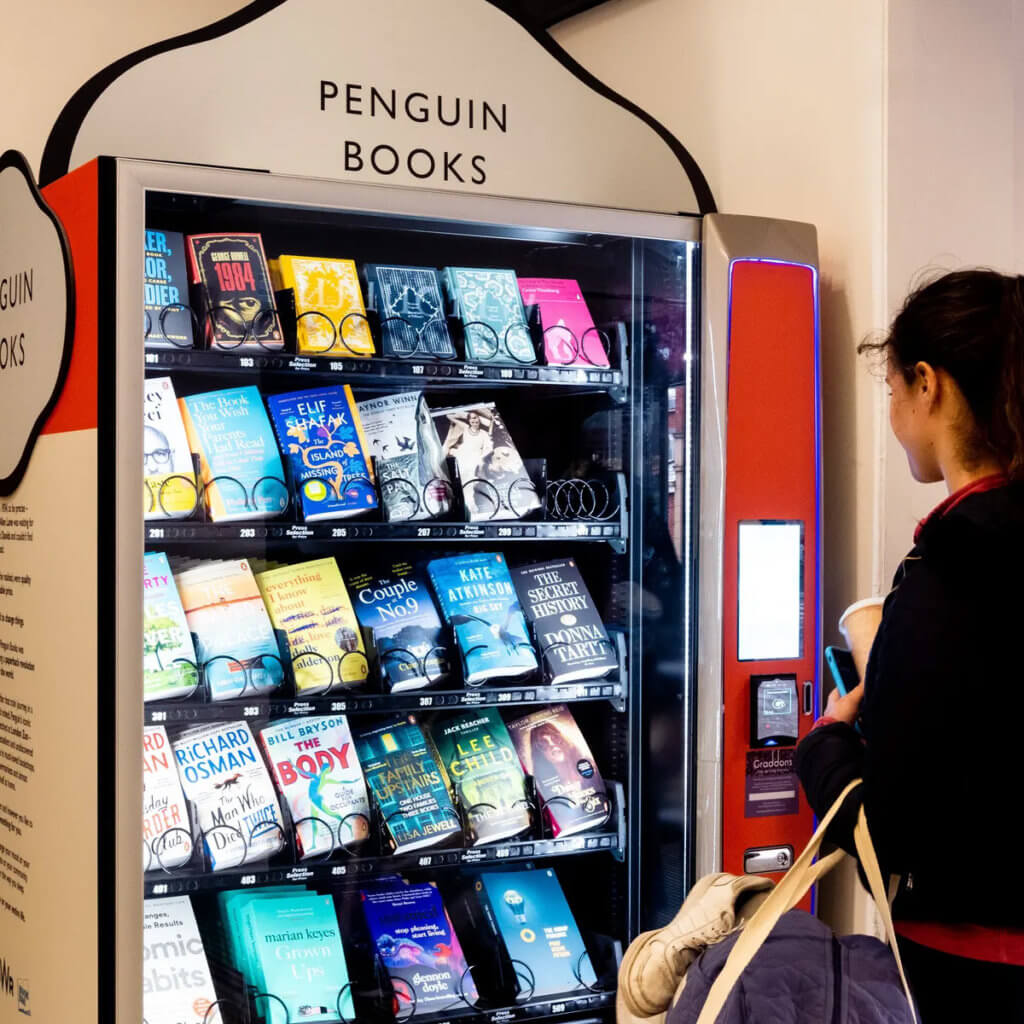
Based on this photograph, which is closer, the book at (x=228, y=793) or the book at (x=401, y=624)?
the book at (x=228, y=793)

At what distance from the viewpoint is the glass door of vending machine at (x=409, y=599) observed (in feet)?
7.63

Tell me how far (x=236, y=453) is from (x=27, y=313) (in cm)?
45

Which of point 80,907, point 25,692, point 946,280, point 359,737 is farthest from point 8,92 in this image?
point 946,280

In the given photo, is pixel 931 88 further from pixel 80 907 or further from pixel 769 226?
pixel 80 907

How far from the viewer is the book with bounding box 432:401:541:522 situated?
2633 mm

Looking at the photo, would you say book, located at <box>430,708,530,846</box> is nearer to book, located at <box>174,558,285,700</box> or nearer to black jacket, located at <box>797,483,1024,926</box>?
book, located at <box>174,558,285,700</box>

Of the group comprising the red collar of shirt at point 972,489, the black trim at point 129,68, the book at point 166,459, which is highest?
the black trim at point 129,68

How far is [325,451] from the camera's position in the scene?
2.52 meters

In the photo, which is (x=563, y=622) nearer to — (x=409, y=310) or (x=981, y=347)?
(x=409, y=310)

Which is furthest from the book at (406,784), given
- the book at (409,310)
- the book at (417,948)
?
the book at (409,310)

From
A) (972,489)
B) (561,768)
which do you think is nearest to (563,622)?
(561,768)

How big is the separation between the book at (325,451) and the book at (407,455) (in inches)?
1.4

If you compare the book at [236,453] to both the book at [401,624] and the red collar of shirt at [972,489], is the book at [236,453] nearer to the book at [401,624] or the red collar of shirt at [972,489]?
the book at [401,624]

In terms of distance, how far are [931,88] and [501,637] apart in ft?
4.84
